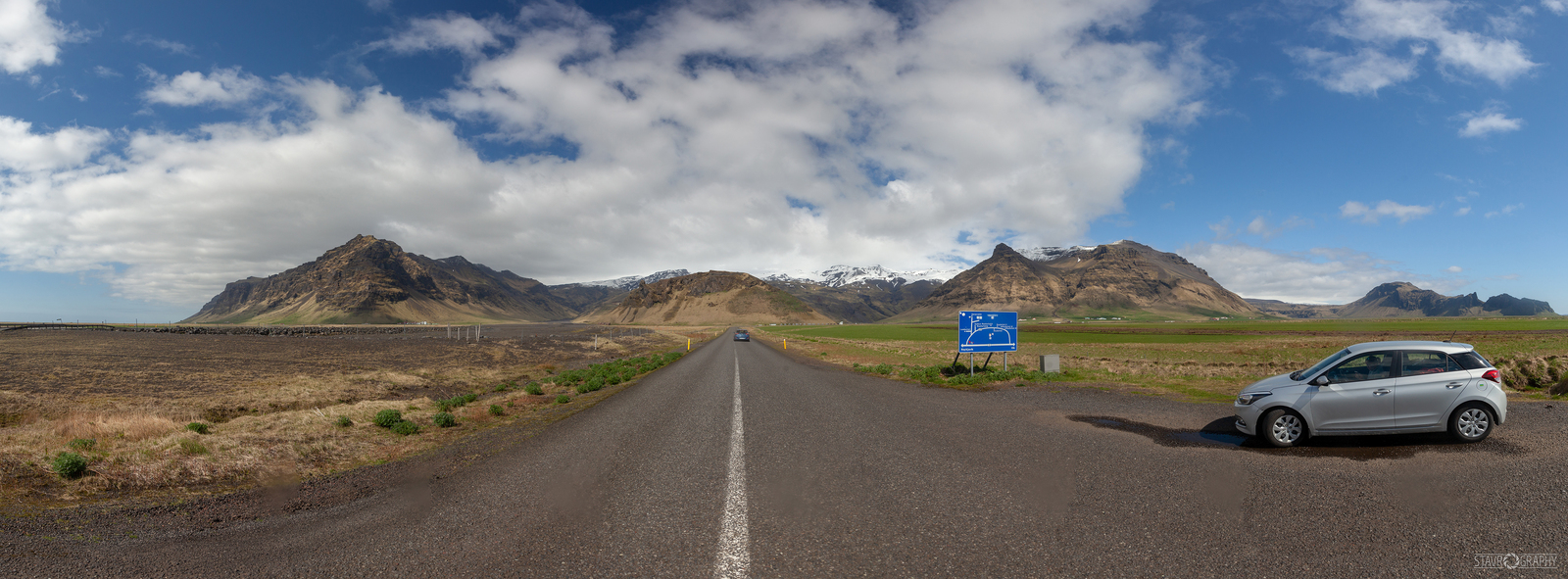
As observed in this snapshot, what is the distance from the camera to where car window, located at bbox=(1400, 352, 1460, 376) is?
9.12 meters

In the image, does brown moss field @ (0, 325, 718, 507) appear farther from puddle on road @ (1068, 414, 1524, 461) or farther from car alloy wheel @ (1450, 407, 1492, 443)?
car alloy wheel @ (1450, 407, 1492, 443)

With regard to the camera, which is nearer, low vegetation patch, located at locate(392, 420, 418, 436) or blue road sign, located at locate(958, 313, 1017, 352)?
low vegetation patch, located at locate(392, 420, 418, 436)

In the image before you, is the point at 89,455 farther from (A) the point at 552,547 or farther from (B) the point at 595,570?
(B) the point at 595,570

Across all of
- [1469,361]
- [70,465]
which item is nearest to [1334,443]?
[1469,361]

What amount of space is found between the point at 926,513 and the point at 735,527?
2126 mm

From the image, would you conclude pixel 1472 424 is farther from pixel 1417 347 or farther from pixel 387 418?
pixel 387 418

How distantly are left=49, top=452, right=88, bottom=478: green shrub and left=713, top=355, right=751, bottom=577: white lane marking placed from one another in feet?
30.3

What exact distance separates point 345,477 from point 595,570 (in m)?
6.22

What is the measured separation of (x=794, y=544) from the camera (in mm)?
5352

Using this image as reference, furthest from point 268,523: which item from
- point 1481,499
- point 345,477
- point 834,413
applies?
point 1481,499

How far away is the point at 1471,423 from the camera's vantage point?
29.4 ft

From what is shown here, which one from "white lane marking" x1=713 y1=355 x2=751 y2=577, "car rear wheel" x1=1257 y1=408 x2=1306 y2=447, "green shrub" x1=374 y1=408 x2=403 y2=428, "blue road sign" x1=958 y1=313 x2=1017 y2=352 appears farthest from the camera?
"blue road sign" x1=958 y1=313 x2=1017 y2=352

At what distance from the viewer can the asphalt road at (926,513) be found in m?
4.93

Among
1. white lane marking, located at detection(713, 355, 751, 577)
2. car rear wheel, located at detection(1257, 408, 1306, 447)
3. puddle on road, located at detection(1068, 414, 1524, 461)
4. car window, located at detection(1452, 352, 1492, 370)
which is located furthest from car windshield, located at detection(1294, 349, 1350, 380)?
white lane marking, located at detection(713, 355, 751, 577)
